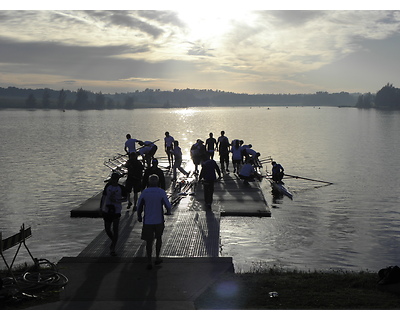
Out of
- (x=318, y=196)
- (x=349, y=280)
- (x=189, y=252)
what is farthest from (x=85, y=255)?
(x=318, y=196)

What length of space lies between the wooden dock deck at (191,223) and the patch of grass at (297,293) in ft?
7.44

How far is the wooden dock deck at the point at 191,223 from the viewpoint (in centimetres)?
1182

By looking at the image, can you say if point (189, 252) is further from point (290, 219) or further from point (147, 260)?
point (290, 219)

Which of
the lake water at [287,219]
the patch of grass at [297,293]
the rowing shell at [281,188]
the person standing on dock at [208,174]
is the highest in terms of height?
the person standing on dock at [208,174]

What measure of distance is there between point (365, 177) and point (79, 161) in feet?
81.6

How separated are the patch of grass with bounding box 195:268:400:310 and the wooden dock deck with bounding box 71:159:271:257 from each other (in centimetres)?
227

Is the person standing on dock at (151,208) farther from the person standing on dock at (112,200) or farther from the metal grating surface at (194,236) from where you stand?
the metal grating surface at (194,236)

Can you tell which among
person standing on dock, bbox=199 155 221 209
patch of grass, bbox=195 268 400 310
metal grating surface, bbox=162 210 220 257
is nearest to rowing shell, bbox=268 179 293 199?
person standing on dock, bbox=199 155 221 209

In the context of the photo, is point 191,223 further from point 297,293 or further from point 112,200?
point 297,293

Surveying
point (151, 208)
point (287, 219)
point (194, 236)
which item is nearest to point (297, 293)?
point (151, 208)

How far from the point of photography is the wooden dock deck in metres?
11.8

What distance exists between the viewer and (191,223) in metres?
14.8

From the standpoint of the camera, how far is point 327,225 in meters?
18.5

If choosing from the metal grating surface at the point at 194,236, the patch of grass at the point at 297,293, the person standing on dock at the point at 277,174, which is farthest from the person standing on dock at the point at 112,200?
the person standing on dock at the point at 277,174
